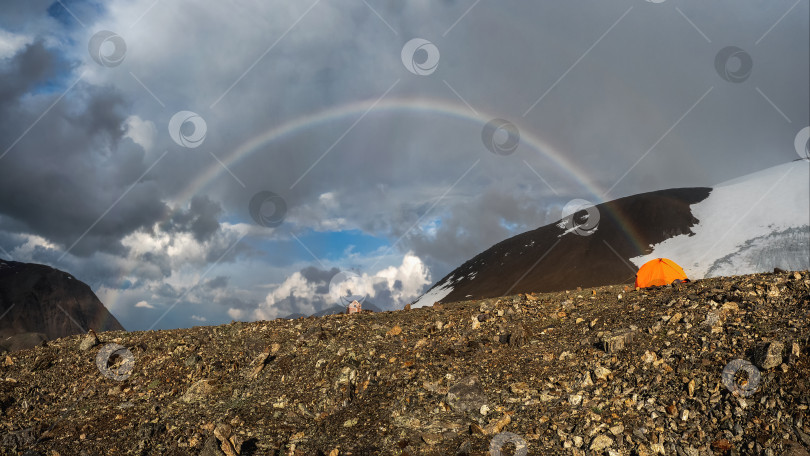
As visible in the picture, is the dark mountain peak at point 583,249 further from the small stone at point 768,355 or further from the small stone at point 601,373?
the small stone at point 601,373

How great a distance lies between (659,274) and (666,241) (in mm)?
82599

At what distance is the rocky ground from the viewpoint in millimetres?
9406

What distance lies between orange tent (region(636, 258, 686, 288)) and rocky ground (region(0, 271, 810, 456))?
7988mm

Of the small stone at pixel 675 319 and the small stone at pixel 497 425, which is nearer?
the small stone at pixel 497 425

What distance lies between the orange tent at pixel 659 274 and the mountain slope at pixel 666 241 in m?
56.8

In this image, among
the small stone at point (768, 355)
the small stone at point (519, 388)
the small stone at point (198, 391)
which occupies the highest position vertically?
the small stone at point (198, 391)

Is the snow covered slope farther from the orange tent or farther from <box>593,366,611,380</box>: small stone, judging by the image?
<box>593,366,611,380</box>: small stone

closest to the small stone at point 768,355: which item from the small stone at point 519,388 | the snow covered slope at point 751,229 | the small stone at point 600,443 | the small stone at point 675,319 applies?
the small stone at point 675,319

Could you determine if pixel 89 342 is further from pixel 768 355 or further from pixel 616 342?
pixel 768 355

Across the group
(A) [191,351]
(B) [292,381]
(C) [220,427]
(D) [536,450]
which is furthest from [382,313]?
(D) [536,450]

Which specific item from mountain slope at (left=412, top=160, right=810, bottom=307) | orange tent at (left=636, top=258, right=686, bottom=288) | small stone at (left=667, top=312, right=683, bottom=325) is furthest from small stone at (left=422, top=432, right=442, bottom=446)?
mountain slope at (left=412, top=160, right=810, bottom=307)

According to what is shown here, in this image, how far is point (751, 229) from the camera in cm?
8162

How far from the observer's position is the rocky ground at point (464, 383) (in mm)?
9406

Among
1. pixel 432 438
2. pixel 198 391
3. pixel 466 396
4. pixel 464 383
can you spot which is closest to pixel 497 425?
pixel 466 396
